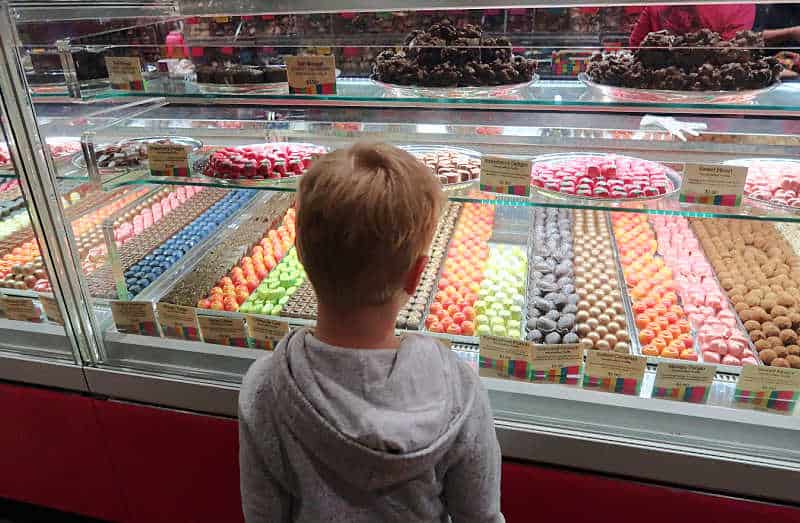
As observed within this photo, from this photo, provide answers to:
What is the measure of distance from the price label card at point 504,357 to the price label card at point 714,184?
70 cm

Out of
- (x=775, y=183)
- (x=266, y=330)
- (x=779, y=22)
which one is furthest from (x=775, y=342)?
(x=266, y=330)

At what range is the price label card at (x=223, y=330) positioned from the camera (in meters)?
2.21

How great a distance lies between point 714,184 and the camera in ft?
5.83

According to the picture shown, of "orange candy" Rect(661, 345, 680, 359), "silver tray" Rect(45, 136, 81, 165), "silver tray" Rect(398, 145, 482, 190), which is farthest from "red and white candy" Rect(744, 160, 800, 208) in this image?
"silver tray" Rect(45, 136, 81, 165)

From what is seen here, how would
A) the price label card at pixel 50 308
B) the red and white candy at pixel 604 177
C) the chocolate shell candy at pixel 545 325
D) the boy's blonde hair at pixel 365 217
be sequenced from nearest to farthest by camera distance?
the boy's blonde hair at pixel 365 217 → the red and white candy at pixel 604 177 → the chocolate shell candy at pixel 545 325 → the price label card at pixel 50 308

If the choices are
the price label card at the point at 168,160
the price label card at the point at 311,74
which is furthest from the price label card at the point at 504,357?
the price label card at the point at 168,160

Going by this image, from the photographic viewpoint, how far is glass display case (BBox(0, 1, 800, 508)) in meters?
1.80

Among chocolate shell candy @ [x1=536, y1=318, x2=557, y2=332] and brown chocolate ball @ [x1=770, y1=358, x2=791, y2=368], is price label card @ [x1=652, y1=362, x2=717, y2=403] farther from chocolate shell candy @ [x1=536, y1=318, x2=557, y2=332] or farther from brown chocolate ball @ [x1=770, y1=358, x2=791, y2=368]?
chocolate shell candy @ [x1=536, y1=318, x2=557, y2=332]

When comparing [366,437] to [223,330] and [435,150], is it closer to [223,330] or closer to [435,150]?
[223,330]

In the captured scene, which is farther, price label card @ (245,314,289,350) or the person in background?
the person in background

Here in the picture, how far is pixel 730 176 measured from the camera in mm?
1751

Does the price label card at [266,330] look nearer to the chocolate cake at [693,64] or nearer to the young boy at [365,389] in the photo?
the young boy at [365,389]

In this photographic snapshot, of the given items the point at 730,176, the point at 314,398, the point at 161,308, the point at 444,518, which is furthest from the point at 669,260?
the point at 161,308

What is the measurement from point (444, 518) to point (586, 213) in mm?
2048
